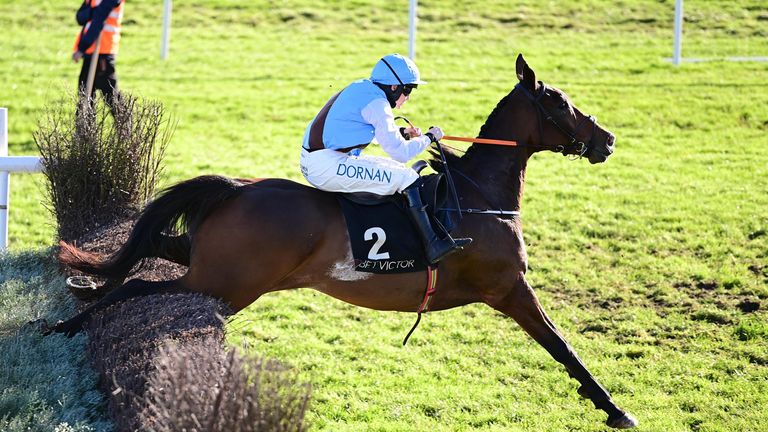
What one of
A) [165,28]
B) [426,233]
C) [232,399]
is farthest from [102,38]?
[232,399]

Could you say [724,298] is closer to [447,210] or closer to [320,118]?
[447,210]

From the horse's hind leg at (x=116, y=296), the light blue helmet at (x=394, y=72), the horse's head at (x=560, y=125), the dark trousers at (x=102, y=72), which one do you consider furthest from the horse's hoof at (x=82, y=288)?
the dark trousers at (x=102, y=72)

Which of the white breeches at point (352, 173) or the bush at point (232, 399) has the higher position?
the white breeches at point (352, 173)

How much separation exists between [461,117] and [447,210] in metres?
7.69

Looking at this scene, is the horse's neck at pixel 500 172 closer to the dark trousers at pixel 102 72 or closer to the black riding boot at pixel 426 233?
the black riding boot at pixel 426 233

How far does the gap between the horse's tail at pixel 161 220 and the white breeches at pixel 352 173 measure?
487mm

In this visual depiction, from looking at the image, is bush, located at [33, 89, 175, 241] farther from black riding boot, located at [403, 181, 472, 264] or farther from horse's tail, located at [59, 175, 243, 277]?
black riding boot, located at [403, 181, 472, 264]

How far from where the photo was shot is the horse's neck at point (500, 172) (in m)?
6.54

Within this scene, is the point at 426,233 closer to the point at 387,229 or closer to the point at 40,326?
the point at 387,229

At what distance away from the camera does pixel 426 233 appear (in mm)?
5855

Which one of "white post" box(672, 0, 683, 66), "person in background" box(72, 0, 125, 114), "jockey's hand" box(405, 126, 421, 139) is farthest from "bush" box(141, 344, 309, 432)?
"white post" box(672, 0, 683, 66)

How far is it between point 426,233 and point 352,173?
1.95 feet

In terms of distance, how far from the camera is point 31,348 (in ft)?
16.9

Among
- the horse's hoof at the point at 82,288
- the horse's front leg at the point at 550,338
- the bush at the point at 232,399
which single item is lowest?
the horse's front leg at the point at 550,338
